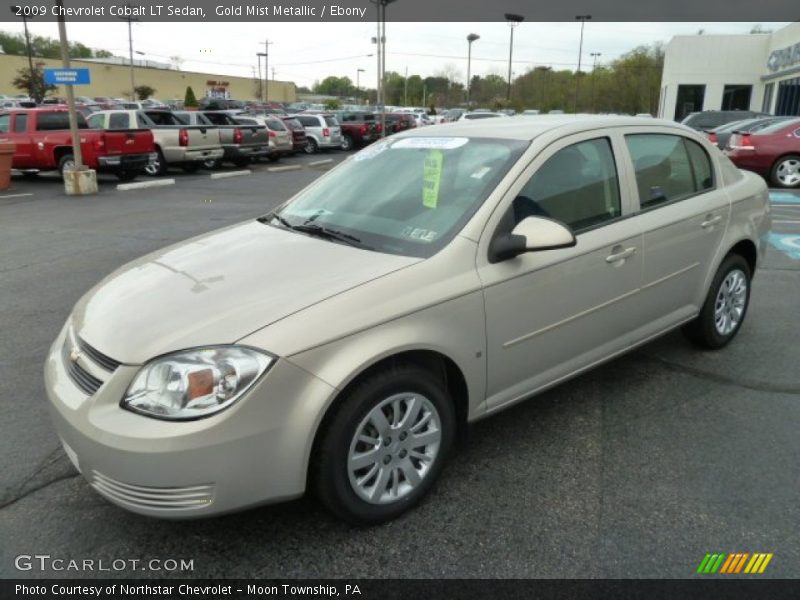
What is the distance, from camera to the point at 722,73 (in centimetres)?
4062

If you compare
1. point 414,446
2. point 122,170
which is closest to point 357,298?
point 414,446

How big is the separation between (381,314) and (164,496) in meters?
1.05

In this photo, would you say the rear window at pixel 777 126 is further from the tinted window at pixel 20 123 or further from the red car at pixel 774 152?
the tinted window at pixel 20 123

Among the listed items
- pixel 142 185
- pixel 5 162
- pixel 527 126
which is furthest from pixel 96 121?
pixel 527 126

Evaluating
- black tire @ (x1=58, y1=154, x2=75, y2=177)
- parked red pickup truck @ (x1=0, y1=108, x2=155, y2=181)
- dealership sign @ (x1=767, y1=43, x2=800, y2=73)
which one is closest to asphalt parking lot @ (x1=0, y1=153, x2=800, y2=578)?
parked red pickup truck @ (x1=0, y1=108, x2=155, y2=181)

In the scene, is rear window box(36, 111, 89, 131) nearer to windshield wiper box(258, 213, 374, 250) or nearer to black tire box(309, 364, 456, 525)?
windshield wiper box(258, 213, 374, 250)

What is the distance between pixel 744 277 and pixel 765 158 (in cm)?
1114

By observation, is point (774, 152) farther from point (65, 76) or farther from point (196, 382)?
point (196, 382)

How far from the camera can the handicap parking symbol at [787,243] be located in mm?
7984

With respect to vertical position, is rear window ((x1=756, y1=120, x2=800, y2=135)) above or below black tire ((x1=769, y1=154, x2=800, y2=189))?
above

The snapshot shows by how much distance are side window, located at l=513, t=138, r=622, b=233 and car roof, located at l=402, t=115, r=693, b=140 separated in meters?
0.13

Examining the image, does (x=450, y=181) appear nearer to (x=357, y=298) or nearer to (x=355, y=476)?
(x=357, y=298)

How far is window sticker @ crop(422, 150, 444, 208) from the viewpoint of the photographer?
333 centimetres

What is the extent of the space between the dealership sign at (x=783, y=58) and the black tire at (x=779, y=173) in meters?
19.9
